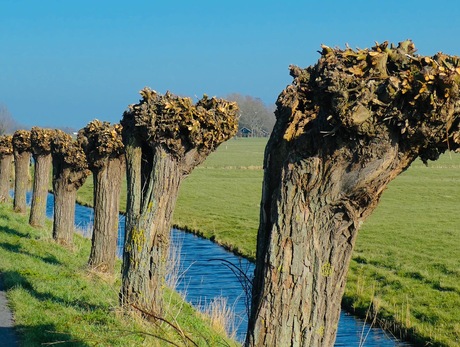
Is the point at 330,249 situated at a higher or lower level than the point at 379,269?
higher

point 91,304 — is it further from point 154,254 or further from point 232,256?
point 232,256

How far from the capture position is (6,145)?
40438 mm

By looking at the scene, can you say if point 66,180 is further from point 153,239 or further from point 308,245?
point 308,245

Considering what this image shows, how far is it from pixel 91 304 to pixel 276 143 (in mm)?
8186

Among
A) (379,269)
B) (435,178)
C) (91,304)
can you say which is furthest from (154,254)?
(435,178)

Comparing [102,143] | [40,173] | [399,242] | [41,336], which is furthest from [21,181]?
[41,336]

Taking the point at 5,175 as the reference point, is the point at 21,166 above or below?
above

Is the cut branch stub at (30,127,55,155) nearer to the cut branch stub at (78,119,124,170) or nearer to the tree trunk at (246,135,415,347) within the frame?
the cut branch stub at (78,119,124,170)

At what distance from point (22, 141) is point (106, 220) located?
59.1ft

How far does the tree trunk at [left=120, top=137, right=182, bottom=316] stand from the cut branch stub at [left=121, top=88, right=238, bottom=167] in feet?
0.92

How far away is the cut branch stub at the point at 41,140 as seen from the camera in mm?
29384

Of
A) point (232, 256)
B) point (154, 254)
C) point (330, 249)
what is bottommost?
point (232, 256)

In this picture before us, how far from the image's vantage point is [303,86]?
718 cm

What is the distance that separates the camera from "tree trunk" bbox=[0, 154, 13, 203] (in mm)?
41312
